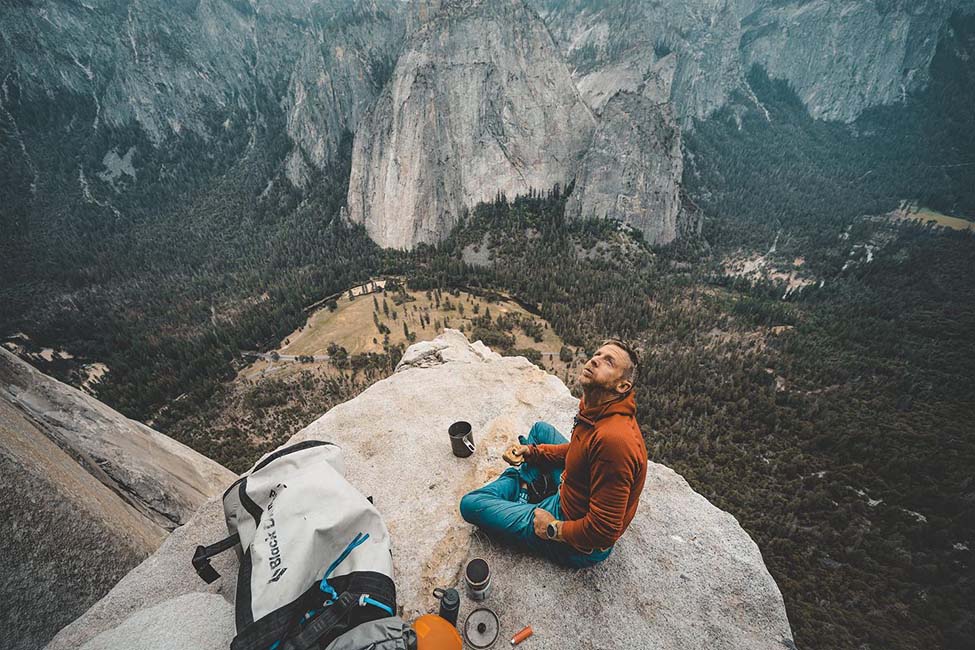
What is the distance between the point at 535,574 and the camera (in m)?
4.51

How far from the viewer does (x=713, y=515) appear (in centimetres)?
575

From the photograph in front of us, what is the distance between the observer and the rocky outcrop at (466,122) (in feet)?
305

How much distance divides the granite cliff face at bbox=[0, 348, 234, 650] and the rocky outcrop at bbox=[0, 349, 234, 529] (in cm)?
4

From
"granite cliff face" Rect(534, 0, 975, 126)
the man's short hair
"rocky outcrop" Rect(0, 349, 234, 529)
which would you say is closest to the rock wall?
"granite cliff face" Rect(534, 0, 975, 126)

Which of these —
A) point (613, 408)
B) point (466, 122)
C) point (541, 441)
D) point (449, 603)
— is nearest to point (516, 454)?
point (541, 441)

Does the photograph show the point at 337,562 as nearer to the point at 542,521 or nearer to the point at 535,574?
the point at 542,521

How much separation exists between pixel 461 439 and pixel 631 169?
10534 cm

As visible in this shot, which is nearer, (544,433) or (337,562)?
(337,562)

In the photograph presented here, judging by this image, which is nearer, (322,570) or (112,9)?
(322,570)

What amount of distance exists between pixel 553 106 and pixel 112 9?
194517mm

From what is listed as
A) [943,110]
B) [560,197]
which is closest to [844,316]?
[560,197]

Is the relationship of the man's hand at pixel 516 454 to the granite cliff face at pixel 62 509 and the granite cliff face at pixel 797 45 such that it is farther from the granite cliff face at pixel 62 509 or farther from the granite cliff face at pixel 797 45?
the granite cliff face at pixel 797 45

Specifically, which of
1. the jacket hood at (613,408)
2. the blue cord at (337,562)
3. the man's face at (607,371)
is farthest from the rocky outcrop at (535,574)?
the man's face at (607,371)

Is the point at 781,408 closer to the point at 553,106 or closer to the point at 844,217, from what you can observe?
the point at 553,106
